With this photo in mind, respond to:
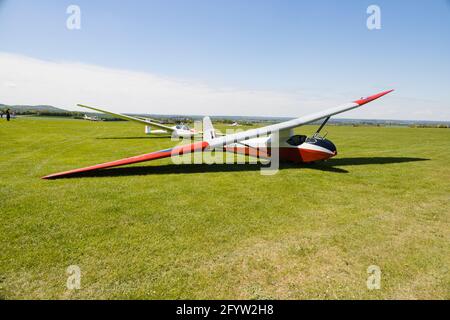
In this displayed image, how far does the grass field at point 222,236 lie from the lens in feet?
12.8

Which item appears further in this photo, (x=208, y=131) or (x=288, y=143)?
(x=208, y=131)

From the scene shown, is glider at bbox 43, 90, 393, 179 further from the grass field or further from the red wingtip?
the grass field

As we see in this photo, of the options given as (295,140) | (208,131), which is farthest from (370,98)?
(208,131)

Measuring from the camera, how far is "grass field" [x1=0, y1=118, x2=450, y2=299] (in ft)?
12.8

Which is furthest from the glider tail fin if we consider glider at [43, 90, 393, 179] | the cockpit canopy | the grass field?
the grass field

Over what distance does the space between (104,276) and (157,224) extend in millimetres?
1902

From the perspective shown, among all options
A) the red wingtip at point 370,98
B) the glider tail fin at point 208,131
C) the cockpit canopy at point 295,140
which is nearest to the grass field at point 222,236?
the cockpit canopy at point 295,140

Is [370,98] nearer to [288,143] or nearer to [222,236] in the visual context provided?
[288,143]

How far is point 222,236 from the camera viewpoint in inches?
211

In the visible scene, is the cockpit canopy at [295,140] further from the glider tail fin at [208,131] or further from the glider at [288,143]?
the glider tail fin at [208,131]

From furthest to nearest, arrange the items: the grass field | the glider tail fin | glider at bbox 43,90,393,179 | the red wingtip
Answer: the glider tail fin
the red wingtip
glider at bbox 43,90,393,179
the grass field

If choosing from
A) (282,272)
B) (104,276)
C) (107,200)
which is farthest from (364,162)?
(104,276)
